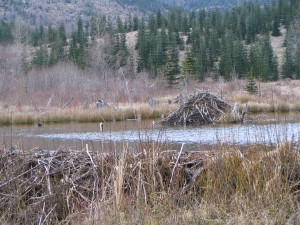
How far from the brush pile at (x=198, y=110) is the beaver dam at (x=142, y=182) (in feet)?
39.7

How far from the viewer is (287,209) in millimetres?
4105

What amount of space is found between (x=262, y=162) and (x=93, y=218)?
1.93m

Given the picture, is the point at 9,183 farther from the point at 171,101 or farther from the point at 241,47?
the point at 241,47

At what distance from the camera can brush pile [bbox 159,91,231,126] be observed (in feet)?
56.6

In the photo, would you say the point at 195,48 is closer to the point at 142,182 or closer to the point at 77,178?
the point at 77,178

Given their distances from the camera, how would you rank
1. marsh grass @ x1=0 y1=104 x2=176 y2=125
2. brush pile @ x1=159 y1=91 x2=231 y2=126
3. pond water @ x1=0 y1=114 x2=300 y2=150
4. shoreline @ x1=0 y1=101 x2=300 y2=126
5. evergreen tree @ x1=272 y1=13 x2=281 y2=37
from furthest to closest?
evergreen tree @ x1=272 y1=13 x2=281 y2=37 → marsh grass @ x1=0 y1=104 x2=176 y2=125 → shoreline @ x1=0 y1=101 x2=300 y2=126 → brush pile @ x1=159 y1=91 x2=231 y2=126 → pond water @ x1=0 y1=114 x2=300 y2=150

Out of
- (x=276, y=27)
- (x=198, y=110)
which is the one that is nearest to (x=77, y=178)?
(x=198, y=110)

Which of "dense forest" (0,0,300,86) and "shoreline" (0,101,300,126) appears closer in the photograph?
"shoreline" (0,101,300,126)

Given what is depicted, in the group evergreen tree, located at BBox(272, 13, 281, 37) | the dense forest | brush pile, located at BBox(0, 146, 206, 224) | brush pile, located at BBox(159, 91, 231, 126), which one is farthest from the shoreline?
evergreen tree, located at BBox(272, 13, 281, 37)

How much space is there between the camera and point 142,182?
4543mm

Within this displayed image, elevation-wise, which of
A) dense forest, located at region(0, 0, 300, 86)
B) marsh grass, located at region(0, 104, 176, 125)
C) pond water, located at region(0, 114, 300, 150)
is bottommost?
marsh grass, located at region(0, 104, 176, 125)

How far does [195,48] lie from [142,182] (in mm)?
53780

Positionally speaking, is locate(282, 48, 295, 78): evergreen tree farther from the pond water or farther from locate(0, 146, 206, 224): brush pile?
locate(0, 146, 206, 224): brush pile

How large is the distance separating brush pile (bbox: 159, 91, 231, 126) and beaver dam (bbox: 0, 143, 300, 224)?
12092 mm
